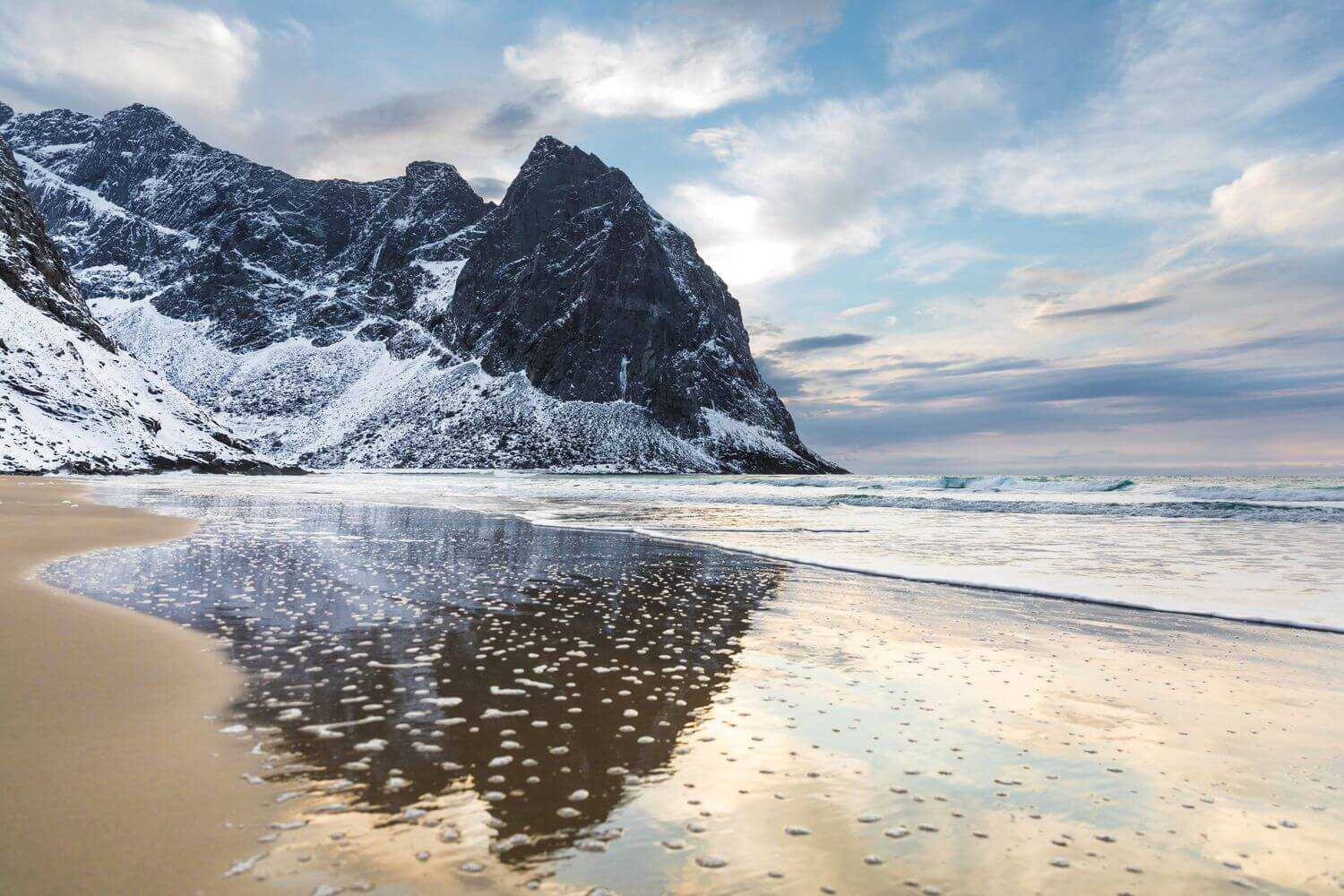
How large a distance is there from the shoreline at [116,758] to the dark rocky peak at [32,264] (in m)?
110

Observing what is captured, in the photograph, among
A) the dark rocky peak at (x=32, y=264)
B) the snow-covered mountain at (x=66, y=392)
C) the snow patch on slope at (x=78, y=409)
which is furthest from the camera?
the dark rocky peak at (x=32, y=264)

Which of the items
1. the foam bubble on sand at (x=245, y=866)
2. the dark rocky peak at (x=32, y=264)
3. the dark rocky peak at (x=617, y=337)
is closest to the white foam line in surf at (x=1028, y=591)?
the foam bubble on sand at (x=245, y=866)

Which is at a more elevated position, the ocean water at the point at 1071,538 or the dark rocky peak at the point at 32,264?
the dark rocky peak at the point at 32,264

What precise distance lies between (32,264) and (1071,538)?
122329mm

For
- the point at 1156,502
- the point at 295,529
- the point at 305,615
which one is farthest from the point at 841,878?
the point at 1156,502

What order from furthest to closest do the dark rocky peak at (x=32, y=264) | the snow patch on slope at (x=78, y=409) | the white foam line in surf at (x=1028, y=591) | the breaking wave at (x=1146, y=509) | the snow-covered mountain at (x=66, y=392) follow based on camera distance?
1. the dark rocky peak at (x=32, y=264)
2. the snow-covered mountain at (x=66, y=392)
3. the snow patch on slope at (x=78, y=409)
4. the breaking wave at (x=1146, y=509)
5. the white foam line in surf at (x=1028, y=591)

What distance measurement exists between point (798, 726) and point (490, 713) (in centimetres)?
257

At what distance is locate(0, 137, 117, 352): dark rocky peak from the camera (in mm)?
90000

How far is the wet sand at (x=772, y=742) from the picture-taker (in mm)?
3896

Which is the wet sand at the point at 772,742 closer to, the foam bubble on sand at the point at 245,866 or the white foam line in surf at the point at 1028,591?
the foam bubble on sand at the point at 245,866

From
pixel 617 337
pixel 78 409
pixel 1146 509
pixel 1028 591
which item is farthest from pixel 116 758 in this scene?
pixel 617 337

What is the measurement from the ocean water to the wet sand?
238cm

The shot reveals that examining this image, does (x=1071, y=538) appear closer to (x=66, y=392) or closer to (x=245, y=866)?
(x=245, y=866)

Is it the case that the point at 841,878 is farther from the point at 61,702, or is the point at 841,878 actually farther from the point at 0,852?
the point at 61,702
